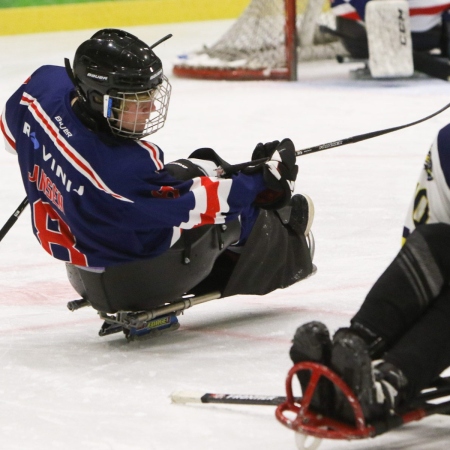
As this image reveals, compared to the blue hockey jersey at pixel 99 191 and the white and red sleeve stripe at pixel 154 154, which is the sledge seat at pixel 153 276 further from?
the white and red sleeve stripe at pixel 154 154

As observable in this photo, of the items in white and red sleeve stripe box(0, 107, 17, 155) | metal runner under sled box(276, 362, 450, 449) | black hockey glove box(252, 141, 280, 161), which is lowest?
metal runner under sled box(276, 362, 450, 449)

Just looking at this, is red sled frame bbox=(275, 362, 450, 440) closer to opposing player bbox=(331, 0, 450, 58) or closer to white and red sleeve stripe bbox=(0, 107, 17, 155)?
white and red sleeve stripe bbox=(0, 107, 17, 155)

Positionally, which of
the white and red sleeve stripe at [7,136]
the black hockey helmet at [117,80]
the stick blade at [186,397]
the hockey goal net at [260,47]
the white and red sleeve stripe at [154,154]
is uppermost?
the black hockey helmet at [117,80]

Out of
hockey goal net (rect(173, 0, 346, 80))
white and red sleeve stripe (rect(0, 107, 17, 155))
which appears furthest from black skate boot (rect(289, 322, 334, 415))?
hockey goal net (rect(173, 0, 346, 80))

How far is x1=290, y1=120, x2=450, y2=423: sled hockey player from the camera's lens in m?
1.67

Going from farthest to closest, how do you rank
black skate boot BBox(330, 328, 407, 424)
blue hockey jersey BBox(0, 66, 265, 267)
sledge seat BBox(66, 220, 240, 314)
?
sledge seat BBox(66, 220, 240, 314) → blue hockey jersey BBox(0, 66, 265, 267) → black skate boot BBox(330, 328, 407, 424)

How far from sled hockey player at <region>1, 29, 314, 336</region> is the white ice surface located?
152mm

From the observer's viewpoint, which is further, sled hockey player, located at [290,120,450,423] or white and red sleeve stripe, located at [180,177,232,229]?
white and red sleeve stripe, located at [180,177,232,229]

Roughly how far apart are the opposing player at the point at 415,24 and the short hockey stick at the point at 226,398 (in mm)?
4940

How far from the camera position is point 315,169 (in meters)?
4.54

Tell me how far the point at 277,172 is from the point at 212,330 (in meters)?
0.44

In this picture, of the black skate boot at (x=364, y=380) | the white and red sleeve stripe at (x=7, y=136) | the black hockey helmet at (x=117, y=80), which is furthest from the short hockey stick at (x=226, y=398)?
the white and red sleeve stripe at (x=7, y=136)

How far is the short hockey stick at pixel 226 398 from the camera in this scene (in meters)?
1.94

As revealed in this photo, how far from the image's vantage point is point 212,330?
8.85 ft
